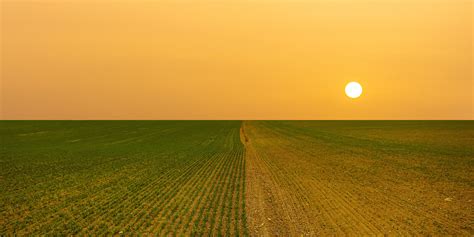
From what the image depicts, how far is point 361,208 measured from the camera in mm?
13633

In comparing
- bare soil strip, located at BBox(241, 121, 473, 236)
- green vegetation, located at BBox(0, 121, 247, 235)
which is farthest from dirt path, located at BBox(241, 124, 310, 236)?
green vegetation, located at BBox(0, 121, 247, 235)

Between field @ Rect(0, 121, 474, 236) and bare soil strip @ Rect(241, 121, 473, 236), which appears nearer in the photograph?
bare soil strip @ Rect(241, 121, 473, 236)

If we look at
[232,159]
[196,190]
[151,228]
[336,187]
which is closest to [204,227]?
[151,228]

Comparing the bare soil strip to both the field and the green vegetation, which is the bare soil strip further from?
the green vegetation

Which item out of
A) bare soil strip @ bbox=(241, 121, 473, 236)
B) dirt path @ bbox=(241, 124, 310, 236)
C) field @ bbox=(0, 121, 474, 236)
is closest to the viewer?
dirt path @ bbox=(241, 124, 310, 236)

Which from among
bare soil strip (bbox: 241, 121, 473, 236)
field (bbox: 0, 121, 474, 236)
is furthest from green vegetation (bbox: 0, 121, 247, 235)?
bare soil strip (bbox: 241, 121, 473, 236)

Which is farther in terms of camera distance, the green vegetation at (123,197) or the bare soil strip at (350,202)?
the green vegetation at (123,197)

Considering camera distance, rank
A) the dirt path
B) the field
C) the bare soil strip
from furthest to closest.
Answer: the field → the bare soil strip → the dirt path

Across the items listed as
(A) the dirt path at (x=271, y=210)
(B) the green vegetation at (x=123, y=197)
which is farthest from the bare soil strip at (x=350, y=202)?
(B) the green vegetation at (x=123, y=197)

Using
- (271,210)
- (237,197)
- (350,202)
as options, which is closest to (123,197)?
(237,197)

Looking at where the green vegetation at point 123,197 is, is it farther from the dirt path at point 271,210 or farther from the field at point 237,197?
the dirt path at point 271,210

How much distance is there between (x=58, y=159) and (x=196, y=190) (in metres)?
18.7

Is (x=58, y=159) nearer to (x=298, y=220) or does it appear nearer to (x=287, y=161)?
(x=287, y=161)

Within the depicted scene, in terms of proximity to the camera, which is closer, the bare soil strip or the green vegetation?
the bare soil strip
